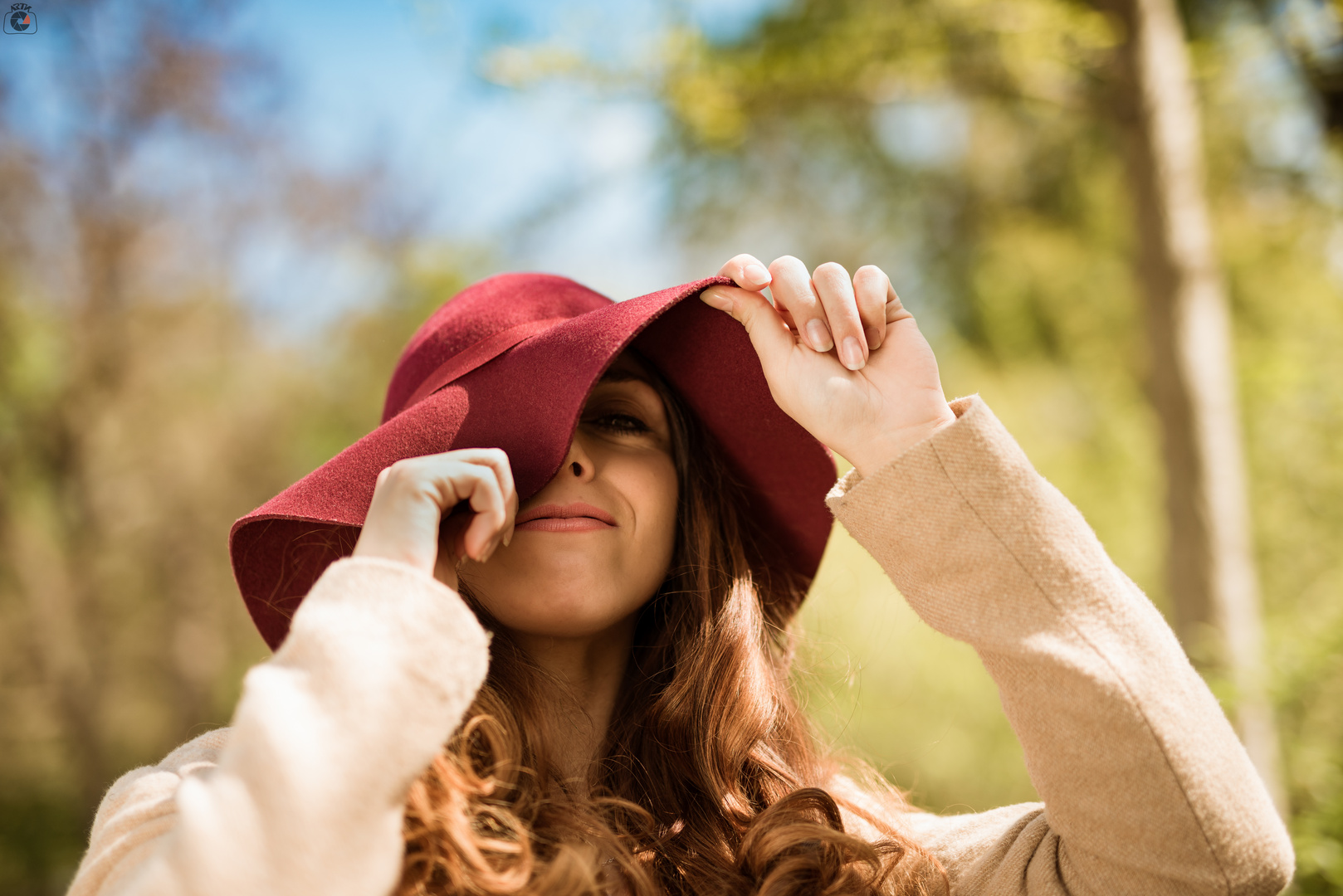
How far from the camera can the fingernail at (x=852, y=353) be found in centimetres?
151

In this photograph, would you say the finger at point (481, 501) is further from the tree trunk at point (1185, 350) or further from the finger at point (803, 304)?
the tree trunk at point (1185, 350)

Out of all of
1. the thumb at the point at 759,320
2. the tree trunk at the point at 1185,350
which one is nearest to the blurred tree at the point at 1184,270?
the tree trunk at the point at 1185,350

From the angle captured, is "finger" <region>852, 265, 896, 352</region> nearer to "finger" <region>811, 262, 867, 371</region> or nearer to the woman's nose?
"finger" <region>811, 262, 867, 371</region>

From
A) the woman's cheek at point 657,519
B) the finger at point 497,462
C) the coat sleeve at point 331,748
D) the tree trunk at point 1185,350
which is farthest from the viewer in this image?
the tree trunk at point 1185,350

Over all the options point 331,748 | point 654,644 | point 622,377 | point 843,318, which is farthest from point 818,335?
point 331,748

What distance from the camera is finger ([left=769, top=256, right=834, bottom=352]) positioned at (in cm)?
153

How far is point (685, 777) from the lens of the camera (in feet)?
5.46

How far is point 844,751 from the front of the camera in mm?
2090

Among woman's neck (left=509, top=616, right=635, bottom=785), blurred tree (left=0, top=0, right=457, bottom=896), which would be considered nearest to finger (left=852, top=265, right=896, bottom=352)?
woman's neck (left=509, top=616, right=635, bottom=785)

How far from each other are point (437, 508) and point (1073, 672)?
3.07 feet

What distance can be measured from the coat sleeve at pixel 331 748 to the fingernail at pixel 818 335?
2.38ft

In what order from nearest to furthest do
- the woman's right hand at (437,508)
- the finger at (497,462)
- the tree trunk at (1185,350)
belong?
1. the woman's right hand at (437,508)
2. the finger at (497,462)
3. the tree trunk at (1185,350)

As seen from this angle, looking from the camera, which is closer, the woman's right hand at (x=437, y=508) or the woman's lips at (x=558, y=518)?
the woman's right hand at (x=437, y=508)

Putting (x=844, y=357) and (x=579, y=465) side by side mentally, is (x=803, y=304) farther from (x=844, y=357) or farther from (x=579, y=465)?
(x=579, y=465)
